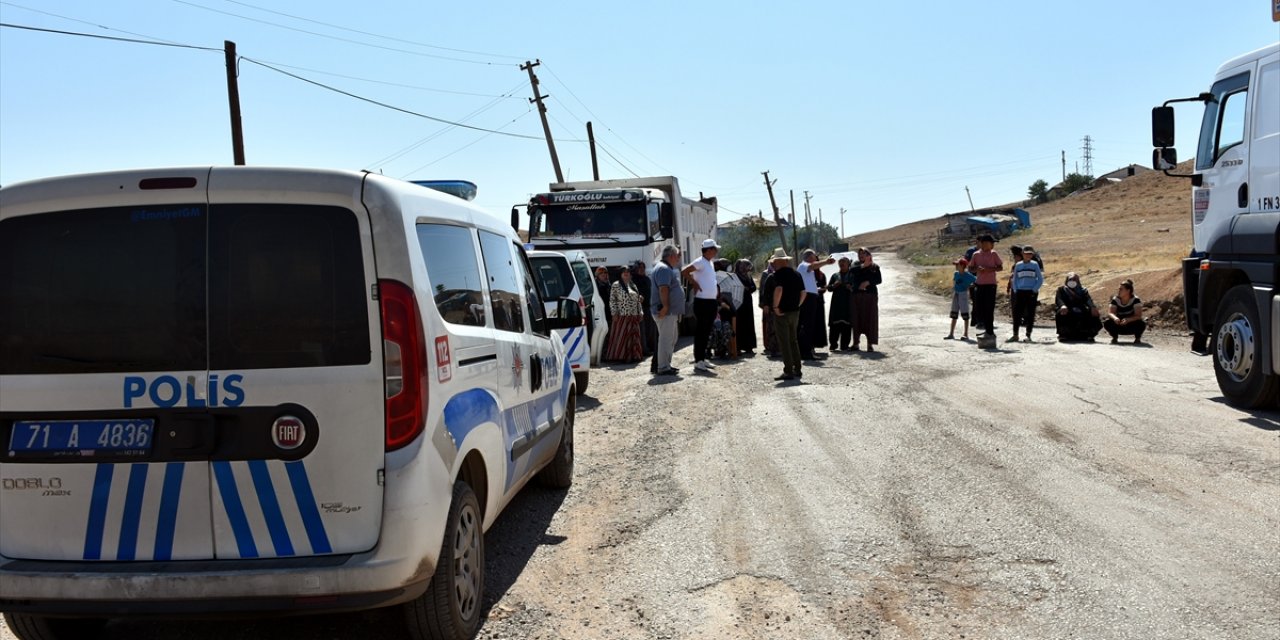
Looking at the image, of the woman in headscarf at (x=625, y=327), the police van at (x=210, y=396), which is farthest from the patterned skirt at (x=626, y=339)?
the police van at (x=210, y=396)

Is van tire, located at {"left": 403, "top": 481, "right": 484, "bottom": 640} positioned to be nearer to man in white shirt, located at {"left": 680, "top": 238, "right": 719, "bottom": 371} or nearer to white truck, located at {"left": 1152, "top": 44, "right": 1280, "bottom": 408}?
white truck, located at {"left": 1152, "top": 44, "right": 1280, "bottom": 408}

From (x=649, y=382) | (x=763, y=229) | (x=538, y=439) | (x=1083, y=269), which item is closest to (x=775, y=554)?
(x=538, y=439)

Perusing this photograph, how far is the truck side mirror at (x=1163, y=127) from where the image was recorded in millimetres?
10391

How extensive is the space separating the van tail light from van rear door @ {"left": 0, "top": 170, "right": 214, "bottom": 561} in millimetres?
682

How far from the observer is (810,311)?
1598 cm

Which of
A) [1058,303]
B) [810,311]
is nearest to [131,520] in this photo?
[810,311]

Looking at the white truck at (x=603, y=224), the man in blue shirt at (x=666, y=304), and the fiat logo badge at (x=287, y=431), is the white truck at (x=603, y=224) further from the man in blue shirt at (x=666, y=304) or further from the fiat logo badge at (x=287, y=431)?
the fiat logo badge at (x=287, y=431)

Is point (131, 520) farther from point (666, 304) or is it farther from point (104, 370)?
point (666, 304)

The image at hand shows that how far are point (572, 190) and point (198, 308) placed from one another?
58.8 feet

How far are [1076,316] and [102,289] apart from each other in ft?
52.0

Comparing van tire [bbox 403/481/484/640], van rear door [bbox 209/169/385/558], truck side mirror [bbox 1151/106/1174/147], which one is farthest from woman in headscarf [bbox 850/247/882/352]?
van rear door [bbox 209/169/385/558]

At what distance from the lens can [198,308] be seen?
13.0 feet

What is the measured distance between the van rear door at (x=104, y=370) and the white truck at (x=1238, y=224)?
8791 mm

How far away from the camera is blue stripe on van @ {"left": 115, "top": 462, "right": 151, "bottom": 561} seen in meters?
3.92
